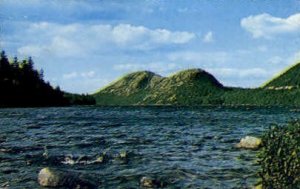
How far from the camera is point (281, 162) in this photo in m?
17.8

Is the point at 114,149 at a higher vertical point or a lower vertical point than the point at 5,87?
lower

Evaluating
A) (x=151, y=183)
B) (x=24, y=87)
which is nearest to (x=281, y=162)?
(x=151, y=183)

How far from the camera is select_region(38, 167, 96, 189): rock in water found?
79.6ft

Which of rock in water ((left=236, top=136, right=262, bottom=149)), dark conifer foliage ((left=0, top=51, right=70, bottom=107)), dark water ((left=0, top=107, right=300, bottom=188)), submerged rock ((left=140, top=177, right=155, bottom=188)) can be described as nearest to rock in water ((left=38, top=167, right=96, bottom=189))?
dark water ((left=0, top=107, right=300, bottom=188))

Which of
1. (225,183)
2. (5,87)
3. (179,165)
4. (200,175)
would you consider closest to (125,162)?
(179,165)

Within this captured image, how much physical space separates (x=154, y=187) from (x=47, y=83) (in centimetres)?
17539

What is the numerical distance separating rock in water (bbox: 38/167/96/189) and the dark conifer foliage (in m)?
145

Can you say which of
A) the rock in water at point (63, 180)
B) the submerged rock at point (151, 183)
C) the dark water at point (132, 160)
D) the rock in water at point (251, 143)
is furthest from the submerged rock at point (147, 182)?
the rock in water at point (251, 143)

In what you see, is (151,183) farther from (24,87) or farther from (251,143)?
(24,87)

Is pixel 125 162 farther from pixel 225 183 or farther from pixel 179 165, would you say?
pixel 225 183

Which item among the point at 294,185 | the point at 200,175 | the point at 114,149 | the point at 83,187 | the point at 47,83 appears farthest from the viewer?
the point at 47,83

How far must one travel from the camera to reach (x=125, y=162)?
32.6 meters

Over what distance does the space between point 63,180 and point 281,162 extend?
36.9 ft

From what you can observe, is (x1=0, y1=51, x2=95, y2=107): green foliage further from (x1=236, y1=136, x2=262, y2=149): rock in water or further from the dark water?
(x1=236, y1=136, x2=262, y2=149): rock in water
